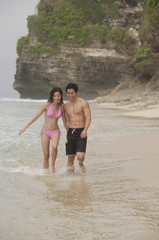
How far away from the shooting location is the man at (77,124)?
17.9 ft

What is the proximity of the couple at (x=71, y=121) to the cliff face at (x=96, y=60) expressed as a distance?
→ 136 feet

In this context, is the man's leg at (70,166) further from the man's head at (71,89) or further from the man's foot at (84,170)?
the man's head at (71,89)

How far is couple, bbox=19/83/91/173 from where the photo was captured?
5.46 metres

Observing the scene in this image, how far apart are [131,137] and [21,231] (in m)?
6.38

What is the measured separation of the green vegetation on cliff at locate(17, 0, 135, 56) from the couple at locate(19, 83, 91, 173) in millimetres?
44847

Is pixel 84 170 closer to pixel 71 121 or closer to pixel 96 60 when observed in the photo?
pixel 71 121

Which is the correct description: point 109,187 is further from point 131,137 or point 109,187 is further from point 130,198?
point 131,137

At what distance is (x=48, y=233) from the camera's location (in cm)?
291

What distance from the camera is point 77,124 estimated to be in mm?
5555

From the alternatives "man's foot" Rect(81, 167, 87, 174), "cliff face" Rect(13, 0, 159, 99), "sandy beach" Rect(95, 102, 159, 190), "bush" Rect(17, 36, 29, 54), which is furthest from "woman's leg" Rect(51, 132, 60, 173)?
"bush" Rect(17, 36, 29, 54)

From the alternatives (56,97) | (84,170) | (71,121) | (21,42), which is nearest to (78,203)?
(84,170)

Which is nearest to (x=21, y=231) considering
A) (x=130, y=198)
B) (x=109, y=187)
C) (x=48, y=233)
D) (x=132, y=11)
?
(x=48, y=233)

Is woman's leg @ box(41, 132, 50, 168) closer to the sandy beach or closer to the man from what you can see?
the man

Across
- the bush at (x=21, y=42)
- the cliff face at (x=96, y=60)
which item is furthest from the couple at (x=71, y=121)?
the bush at (x=21, y=42)
